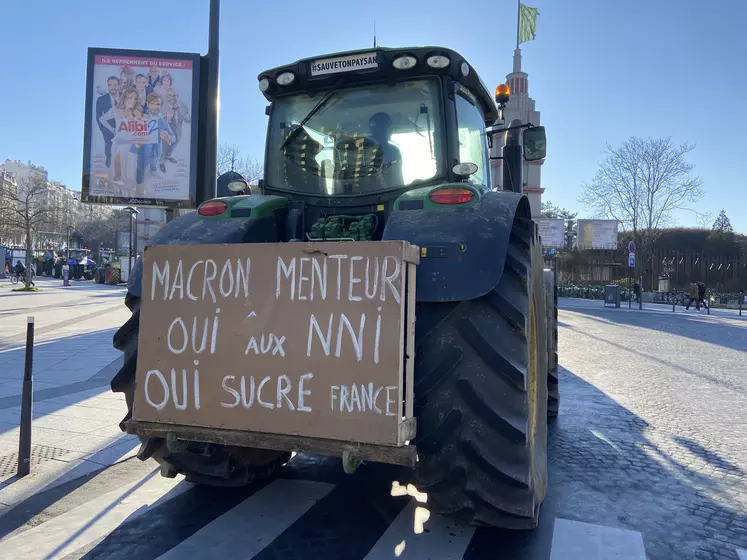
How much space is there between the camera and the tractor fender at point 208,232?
10.8 feet

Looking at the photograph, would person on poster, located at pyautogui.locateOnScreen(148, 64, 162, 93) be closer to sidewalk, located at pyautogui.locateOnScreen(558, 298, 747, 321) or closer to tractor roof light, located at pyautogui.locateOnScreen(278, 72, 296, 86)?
tractor roof light, located at pyautogui.locateOnScreen(278, 72, 296, 86)

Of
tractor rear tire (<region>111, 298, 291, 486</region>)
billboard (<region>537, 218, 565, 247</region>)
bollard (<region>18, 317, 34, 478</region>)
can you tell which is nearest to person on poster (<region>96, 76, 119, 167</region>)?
bollard (<region>18, 317, 34, 478</region>)

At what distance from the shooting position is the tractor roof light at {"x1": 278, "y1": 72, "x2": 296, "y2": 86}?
3.87m

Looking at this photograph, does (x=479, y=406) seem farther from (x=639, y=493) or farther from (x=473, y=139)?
(x=473, y=139)

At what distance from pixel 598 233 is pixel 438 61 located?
1585 inches

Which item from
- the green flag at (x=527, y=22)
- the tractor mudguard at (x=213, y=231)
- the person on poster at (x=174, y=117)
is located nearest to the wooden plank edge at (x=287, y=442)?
the tractor mudguard at (x=213, y=231)

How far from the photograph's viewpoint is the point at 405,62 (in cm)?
356

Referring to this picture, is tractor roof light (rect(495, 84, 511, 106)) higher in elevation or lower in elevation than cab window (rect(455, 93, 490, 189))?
higher

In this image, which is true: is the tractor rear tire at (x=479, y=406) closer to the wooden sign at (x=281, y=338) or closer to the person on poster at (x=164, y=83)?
the wooden sign at (x=281, y=338)

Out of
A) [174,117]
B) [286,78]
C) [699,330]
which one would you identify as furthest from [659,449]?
[699,330]

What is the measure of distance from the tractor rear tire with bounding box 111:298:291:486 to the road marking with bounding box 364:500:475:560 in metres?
1.00

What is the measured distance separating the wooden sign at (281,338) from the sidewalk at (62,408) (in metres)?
1.86

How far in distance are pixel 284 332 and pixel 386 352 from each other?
0.49m

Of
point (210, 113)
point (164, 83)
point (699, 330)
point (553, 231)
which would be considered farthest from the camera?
point (553, 231)
